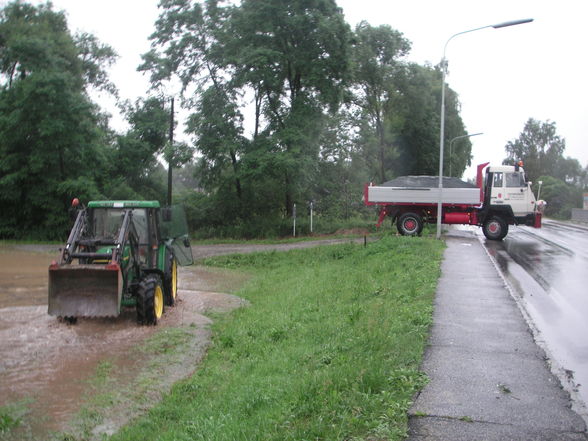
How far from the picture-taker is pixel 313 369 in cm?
704

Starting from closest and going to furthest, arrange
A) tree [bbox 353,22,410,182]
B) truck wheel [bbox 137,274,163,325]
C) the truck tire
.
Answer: truck wheel [bbox 137,274,163,325]
the truck tire
tree [bbox 353,22,410,182]

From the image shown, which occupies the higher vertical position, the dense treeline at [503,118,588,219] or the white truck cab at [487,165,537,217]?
the dense treeline at [503,118,588,219]

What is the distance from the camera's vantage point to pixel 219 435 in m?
5.24

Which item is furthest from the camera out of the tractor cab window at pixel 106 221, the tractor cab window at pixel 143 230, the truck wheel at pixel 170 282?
the truck wheel at pixel 170 282

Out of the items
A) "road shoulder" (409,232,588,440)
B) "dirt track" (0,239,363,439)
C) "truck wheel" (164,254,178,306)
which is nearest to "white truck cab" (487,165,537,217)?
"dirt track" (0,239,363,439)

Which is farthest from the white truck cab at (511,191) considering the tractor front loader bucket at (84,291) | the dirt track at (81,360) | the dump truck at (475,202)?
the tractor front loader bucket at (84,291)

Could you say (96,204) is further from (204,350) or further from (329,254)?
(329,254)

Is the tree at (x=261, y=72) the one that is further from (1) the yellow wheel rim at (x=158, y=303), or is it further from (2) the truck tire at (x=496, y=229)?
(1) the yellow wheel rim at (x=158, y=303)

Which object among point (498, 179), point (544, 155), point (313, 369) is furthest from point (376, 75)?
point (544, 155)

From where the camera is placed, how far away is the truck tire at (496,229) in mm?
24625

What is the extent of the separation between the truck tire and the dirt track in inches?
547

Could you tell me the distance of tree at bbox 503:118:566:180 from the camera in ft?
315

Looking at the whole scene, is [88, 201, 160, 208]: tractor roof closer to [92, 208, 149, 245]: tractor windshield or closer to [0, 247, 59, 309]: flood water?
[92, 208, 149, 245]: tractor windshield

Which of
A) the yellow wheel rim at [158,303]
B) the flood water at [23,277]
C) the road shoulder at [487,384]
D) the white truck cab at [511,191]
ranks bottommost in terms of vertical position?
the flood water at [23,277]
